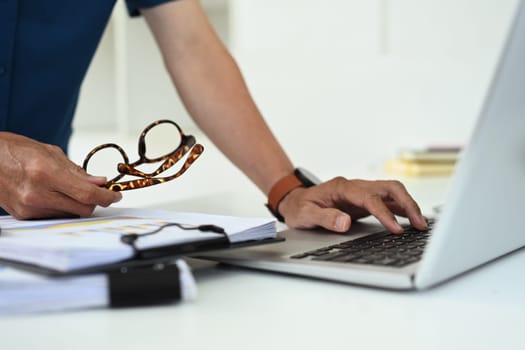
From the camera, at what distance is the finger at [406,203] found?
973 mm

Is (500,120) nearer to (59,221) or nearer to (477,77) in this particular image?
(59,221)

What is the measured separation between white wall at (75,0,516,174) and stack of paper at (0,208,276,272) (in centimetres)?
206

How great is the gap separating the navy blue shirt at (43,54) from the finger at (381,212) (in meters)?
0.70

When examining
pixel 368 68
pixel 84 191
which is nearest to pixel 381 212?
pixel 84 191

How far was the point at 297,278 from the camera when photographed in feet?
2.42

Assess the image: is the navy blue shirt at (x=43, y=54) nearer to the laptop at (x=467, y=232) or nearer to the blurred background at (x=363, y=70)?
the laptop at (x=467, y=232)

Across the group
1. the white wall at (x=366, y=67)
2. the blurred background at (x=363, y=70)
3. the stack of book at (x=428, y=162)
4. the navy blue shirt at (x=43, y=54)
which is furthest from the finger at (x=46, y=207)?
the white wall at (x=366, y=67)

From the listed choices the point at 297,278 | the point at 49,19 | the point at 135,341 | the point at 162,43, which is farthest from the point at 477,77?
the point at 135,341

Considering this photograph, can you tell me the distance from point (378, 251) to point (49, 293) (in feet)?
1.15

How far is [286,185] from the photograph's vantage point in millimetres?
1201

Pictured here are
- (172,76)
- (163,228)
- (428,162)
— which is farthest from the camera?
(428,162)

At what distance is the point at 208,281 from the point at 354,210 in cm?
39

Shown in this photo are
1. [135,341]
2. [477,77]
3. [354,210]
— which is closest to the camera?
[135,341]

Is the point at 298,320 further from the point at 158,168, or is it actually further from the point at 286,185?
the point at 286,185
